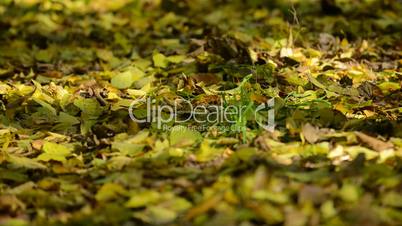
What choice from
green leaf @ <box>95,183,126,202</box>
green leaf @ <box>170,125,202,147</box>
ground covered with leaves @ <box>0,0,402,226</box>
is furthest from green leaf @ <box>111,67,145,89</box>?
green leaf @ <box>95,183,126,202</box>

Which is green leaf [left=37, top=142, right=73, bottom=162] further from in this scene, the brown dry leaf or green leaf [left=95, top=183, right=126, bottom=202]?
the brown dry leaf

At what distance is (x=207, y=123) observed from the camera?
250 cm

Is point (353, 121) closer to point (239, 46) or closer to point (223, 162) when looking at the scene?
point (223, 162)

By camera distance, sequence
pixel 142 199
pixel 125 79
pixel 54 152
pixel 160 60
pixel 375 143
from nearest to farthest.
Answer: pixel 142 199 < pixel 375 143 < pixel 54 152 < pixel 125 79 < pixel 160 60

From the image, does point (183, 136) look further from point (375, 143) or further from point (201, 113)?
point (375, 143)

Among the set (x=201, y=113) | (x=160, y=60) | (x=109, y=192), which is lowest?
(x=109, y=192)

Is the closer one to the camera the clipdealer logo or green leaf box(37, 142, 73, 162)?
green leaf box(37, 142, 73, 162)

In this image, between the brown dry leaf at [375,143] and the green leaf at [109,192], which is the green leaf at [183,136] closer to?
the green leaf at [109,192]

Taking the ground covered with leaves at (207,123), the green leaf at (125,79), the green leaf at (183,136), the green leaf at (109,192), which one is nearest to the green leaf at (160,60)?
the ground covered with leaves at (207,123)

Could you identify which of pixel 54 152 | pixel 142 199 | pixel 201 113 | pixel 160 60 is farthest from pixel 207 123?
pixel 160 60

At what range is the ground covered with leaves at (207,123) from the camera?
1790mm

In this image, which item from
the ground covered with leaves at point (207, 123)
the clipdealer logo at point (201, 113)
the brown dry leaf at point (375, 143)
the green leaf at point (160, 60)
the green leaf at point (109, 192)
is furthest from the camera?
the green leaf at point (160, 60)

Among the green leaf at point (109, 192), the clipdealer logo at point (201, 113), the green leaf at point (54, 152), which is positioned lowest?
the green leaf at point (109, 192)

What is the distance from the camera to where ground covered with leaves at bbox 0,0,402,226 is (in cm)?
179
